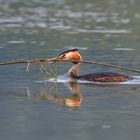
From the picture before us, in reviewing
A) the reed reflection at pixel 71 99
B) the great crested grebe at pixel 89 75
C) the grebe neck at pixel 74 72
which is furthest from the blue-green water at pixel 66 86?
the grebe neck at pixel 74 72

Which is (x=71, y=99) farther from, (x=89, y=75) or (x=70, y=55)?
(x=70, y=55)

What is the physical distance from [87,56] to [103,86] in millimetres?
4256

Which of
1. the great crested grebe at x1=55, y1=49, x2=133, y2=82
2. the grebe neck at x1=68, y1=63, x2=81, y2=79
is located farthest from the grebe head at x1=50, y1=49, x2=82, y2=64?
the grebe neck at x1=68, y1=63, x2=81, y2=79

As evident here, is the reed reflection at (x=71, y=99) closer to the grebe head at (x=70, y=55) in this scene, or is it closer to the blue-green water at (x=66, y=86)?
the blue-green water at (x=66, y=86)

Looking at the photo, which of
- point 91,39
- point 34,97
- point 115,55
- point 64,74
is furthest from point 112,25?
point 34,97

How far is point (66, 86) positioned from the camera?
15375 mm

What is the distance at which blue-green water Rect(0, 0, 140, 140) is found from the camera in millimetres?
11164

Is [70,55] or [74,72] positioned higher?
[70,55]

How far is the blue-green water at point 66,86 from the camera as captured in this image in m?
11.2

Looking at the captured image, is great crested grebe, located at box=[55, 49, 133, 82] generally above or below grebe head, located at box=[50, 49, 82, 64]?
below

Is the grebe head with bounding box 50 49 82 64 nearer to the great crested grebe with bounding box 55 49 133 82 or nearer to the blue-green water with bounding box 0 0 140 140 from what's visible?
the great crested grebe with bounding box 55 49 133 82

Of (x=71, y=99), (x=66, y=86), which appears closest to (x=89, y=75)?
(x=66, y=86)

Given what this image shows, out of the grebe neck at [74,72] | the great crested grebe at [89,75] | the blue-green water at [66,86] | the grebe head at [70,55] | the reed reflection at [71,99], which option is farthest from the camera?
the grebe neck at [74,72]

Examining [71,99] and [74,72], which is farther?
[74,72]
